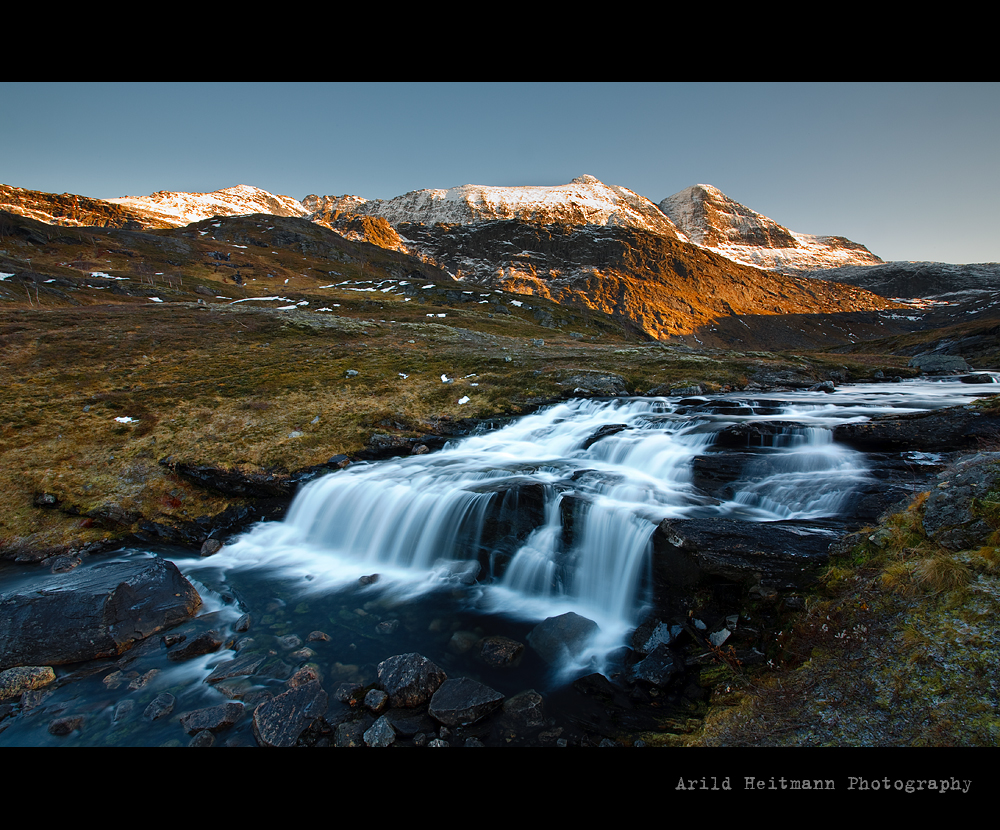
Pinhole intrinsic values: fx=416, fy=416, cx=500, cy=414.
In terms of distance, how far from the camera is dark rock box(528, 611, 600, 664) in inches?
359

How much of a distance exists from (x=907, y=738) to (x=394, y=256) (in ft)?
696

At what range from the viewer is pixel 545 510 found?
41.8ft

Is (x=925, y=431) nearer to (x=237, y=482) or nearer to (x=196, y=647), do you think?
(x=196, y=647)

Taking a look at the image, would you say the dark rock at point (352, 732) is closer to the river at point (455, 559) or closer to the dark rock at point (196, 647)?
the river at point (455, 559)

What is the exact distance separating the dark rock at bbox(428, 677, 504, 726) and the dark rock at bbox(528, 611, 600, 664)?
1887 mm

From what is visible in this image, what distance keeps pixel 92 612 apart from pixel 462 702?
8767mm

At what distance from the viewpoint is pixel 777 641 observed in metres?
6.87

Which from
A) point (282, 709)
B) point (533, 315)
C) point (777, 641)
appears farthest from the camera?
point (533, 315)

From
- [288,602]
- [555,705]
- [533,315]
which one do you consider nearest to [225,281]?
[533,315]

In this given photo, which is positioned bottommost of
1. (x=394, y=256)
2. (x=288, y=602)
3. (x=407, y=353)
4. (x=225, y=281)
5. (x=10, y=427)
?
(x=288, y=602)

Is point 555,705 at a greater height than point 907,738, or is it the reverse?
point 907,738

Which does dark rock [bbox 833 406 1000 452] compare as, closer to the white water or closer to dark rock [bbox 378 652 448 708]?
the white water
